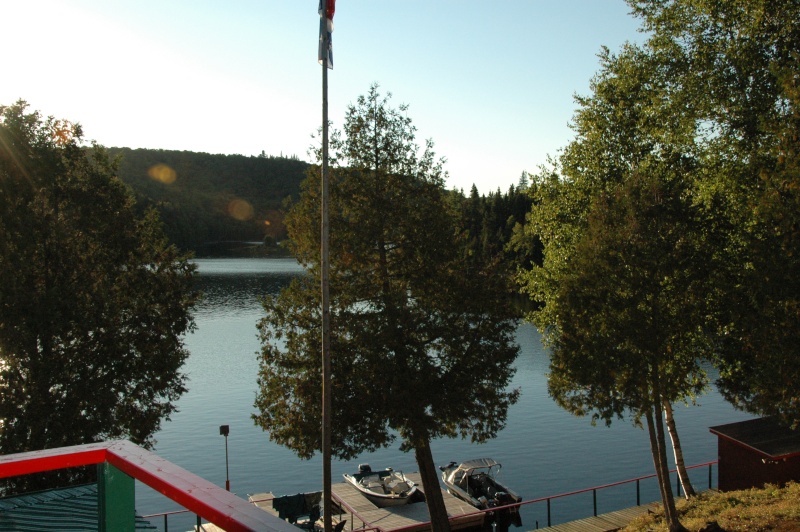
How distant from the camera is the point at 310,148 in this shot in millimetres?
19547

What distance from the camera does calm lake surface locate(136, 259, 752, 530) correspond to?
3041cm

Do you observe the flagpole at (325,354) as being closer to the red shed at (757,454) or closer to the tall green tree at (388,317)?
the tall green tree at (388,317)

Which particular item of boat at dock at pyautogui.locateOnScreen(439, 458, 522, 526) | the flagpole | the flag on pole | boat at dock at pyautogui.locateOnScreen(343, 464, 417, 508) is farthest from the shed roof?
the flag on pole

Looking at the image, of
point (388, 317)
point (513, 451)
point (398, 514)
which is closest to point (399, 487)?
point (398, 514)

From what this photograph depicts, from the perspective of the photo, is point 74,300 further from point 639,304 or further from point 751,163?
point 751,163

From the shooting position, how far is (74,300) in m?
17.4

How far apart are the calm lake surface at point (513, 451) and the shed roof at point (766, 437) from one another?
20.3ft

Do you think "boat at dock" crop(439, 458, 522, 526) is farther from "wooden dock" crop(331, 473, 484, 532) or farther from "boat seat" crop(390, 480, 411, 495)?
"boat seat" crop(390, 480, 411, 495)

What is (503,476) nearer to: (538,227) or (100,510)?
(538,227)

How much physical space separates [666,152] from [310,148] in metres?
11.8

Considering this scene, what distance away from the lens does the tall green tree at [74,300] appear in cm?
1677

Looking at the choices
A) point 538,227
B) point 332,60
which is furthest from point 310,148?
point 538,227

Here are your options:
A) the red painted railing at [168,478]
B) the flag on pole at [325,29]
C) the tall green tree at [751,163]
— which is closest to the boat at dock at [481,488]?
the tall green tree at [751,163]

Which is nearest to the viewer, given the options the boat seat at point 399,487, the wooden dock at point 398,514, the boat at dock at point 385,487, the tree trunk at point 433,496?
the tree trunk at point 433,496
